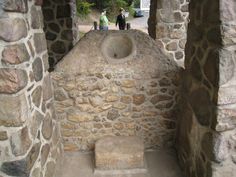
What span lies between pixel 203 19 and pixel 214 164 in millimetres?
1135

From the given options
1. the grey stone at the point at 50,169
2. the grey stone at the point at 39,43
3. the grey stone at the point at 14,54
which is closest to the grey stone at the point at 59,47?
the grey stone at the point at 39,43

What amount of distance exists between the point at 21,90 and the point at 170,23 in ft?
9.88

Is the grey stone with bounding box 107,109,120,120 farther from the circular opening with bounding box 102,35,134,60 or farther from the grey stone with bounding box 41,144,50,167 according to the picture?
the grey stone with bounding box 41,144,50,167

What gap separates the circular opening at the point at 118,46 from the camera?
2.89 metres

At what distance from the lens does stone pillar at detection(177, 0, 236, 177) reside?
1.76 metres

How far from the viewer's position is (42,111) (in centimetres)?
223

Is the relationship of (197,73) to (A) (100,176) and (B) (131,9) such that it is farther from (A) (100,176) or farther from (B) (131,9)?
(B) (131,9)

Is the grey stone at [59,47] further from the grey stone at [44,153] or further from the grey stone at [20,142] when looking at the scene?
the grey stone at [20,142]

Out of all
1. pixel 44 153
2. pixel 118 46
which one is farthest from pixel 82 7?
pixel 44 153

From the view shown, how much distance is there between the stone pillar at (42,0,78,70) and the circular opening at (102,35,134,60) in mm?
1704

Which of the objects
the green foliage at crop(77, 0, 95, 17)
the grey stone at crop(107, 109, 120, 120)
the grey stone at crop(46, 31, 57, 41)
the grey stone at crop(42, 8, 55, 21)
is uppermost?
the green foliage at crop(77, 0, 95, 17)

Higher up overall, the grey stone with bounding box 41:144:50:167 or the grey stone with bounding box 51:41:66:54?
the grey stone with bounding box 51:41:66:54

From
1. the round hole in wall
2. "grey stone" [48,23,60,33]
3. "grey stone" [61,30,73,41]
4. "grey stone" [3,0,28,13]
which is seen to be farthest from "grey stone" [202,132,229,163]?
"grey stone" [48,23,60,33]

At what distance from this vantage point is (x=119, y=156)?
2662 mm
